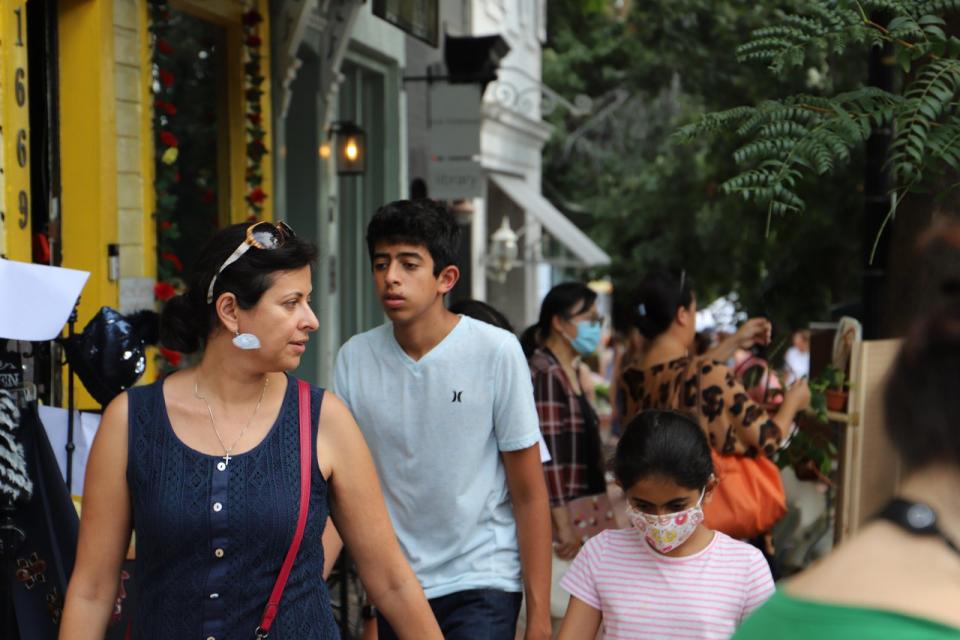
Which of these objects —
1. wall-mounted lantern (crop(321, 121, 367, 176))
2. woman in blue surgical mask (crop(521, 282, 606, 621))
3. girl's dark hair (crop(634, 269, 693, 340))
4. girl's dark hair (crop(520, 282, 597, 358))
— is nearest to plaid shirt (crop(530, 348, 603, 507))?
woman in blue surgical mask (crop(521, 282, 606, 621))

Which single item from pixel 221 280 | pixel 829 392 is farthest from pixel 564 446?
pixel 221 280

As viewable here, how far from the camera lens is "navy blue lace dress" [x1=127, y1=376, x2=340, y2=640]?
10.5 feet

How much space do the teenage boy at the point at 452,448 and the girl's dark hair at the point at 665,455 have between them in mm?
440

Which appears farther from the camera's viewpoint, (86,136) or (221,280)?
(86,136)

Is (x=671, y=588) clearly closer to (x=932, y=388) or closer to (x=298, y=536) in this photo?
(x=298, y=536)

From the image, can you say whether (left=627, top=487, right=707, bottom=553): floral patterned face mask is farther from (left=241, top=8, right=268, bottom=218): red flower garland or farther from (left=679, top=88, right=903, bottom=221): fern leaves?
(left=241, top=8, right=268, bottom=218): red flower garland

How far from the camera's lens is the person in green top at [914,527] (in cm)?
151

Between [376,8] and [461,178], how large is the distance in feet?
21.3

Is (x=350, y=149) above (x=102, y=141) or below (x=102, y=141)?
above

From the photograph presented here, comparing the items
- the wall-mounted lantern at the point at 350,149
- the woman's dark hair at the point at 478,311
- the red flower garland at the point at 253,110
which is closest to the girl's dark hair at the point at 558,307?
the woman's dark hair at the point at 478,311

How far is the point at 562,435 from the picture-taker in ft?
21.0

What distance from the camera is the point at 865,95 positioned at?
4.22 metres

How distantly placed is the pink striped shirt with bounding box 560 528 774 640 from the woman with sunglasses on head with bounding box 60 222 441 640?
59cm

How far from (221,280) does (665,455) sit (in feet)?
4.32
